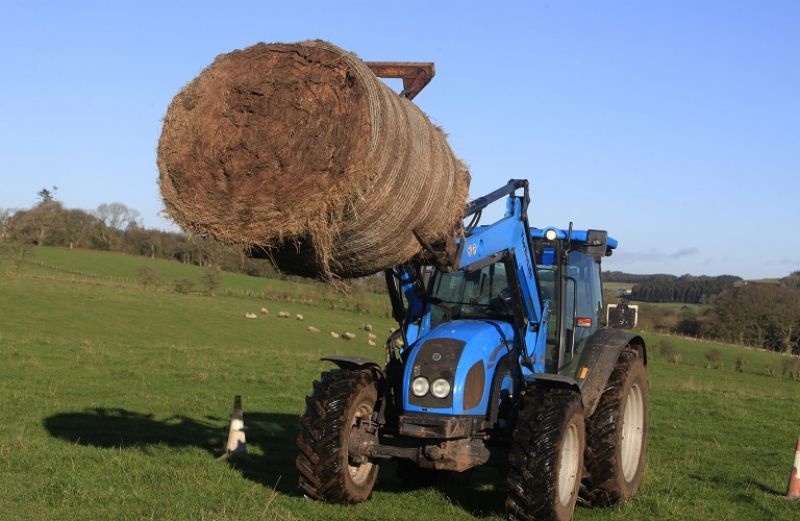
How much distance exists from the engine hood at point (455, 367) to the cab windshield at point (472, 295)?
2.32ft

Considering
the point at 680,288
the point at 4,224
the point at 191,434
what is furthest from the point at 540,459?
the point at 680,288

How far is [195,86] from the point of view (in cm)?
657

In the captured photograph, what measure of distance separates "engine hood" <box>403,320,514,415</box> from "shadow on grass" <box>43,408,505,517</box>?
3.96 feet

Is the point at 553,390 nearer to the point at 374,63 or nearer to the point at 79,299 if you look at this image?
the point at 374,63

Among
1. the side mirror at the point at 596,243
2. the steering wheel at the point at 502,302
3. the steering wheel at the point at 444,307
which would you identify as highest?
the side mirror at the point at 596,243

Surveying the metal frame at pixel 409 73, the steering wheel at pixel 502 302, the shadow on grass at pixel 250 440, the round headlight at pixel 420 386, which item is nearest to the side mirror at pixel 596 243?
the steering wheel at pixel 502 302

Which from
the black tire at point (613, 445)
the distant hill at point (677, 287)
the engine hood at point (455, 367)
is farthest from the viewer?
the distant hill at point (677, 287)

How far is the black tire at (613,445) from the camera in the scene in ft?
27.4

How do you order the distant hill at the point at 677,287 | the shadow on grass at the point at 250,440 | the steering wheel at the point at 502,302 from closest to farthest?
the steering wheel at the point at 502,302
the shadow on grass at the point at 250,440
the distant hill at the point at 677,287

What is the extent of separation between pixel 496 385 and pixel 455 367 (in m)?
0.65

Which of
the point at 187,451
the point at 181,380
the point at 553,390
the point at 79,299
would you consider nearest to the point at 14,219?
the point at 79,299

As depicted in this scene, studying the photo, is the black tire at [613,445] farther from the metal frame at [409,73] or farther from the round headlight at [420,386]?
the metal frame at [409,73]

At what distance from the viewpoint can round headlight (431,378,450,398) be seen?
7.43 meters

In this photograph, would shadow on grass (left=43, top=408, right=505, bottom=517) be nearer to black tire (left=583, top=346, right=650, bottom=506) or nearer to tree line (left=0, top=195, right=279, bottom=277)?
black tire (left=583, top=346, right=650, bottom=506)
